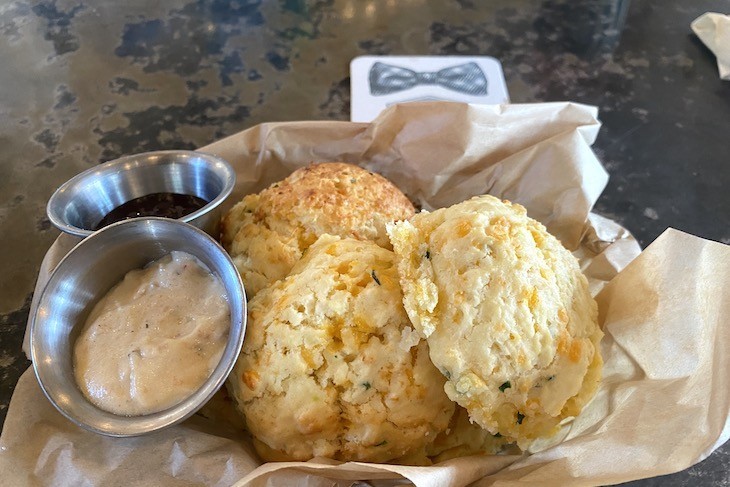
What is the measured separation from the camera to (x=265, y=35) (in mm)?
3525

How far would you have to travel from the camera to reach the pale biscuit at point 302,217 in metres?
1.74

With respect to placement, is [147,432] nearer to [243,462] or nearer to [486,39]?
[243,462]

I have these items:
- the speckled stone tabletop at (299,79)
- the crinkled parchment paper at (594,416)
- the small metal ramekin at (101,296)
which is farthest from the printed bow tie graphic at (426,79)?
the small metal ramekin at (101,296)

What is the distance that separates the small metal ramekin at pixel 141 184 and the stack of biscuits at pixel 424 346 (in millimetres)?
488

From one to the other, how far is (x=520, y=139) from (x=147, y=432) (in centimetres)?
159

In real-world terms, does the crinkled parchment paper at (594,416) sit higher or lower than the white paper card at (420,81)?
higher

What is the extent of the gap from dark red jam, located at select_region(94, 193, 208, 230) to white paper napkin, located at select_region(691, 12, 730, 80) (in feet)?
9.82

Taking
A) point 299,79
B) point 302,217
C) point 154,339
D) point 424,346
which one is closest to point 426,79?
point 299,79

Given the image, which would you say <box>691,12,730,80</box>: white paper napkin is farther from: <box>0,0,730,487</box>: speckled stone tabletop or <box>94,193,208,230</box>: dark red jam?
<box>94,193,208,230</box>: dark red jam

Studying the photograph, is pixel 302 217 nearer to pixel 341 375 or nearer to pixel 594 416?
pixel 341 375

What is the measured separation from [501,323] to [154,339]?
86 centimetres

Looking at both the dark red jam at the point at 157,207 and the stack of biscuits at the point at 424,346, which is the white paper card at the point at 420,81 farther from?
the stack of biscuits at the point at 424,346

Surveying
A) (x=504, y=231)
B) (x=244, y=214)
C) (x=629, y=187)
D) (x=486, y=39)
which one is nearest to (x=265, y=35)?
(x=486, y=39)

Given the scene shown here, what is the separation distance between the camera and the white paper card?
2945 millimetres
